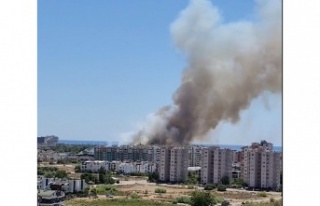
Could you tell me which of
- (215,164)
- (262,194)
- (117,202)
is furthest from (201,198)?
(117,202)

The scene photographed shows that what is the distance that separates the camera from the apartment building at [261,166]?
8.89ft

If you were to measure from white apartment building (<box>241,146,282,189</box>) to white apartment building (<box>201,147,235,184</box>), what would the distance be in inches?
3.3

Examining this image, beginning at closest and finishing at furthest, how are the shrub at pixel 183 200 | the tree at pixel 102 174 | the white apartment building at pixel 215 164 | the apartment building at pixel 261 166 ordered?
the apartment building at pixel 261 166
the white apartment building at pixel 215 164
the shrub at pixel 183 200
the tree at pixel 102 174

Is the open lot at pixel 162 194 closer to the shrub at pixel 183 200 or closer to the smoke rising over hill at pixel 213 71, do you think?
the shrub at pixel 183 200

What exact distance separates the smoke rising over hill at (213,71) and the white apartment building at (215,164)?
4.3 inches

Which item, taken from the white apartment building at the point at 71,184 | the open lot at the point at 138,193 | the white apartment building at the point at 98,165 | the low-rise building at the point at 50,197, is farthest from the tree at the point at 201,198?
the low-rise building at the point at 50,197

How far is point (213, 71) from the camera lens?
2832 mm

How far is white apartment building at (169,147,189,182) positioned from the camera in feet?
9.58

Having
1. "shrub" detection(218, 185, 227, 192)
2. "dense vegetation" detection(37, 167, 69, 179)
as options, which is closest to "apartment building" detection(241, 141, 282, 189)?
"shrub" detection(218, 185, 227, 192)

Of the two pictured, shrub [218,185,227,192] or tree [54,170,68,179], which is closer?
shrub [218,185,227,192]

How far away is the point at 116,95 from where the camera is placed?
293 centimetres

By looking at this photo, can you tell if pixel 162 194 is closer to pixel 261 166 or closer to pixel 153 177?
pixel 153 177

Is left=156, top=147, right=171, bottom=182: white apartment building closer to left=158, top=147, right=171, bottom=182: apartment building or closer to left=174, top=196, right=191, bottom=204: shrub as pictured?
left=158, top=147, right=171, bottom=182: apartment building
